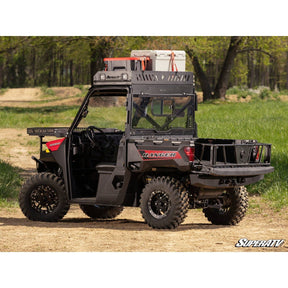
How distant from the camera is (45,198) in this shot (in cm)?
1121

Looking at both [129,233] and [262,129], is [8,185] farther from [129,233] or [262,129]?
[262,129]

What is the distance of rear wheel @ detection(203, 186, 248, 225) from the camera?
10875 millimetres

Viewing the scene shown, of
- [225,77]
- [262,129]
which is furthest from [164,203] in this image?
[225,77]

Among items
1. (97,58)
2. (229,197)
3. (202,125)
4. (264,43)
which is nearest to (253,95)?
(264,43)

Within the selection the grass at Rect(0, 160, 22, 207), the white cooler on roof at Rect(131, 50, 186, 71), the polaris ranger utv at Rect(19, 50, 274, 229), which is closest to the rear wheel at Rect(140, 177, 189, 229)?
the polaris ranger utv at Rect(19, 50, 274, 229)

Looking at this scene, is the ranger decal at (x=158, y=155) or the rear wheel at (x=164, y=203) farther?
the rear wheel at (x=164, y=203)

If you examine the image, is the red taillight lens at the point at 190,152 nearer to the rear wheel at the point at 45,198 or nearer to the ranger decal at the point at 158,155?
the ranger decal at the point at 158,155

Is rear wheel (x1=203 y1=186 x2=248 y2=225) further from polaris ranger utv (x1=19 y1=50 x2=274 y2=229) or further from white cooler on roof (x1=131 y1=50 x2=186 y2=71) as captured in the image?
white cooler on roof (x1=131 y1=50 x2=186 y2=71)

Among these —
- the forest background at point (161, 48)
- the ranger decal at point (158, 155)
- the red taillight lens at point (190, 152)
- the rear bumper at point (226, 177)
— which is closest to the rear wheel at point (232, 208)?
the rear bumper at point (226, 177)

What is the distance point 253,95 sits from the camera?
130 ft

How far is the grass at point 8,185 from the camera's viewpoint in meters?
14.4

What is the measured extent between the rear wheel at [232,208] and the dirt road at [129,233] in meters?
0.17

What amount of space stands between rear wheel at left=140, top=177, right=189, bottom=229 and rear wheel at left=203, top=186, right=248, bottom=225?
42.3 inches

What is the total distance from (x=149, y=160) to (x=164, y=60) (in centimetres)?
166
